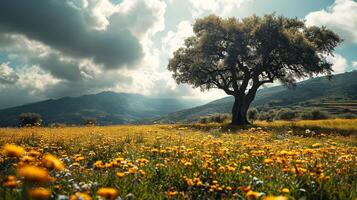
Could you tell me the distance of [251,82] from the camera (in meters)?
44.4

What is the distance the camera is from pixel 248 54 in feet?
131

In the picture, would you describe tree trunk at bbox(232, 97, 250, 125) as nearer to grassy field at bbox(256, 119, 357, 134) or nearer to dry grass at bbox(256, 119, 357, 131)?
dry grass at bbox(256, 119, 357, 131)

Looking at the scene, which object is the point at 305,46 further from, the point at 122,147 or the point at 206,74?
the point at 122,147

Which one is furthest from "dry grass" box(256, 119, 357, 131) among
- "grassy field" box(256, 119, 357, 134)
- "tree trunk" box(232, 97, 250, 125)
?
"tree trunk" box(232, 97, 250, 125)

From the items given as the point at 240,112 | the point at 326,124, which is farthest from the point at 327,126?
the point at 240,112

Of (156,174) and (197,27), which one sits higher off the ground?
(197,27)

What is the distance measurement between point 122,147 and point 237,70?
33278 millimetres

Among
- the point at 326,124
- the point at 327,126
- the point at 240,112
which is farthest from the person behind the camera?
the point at 240,112

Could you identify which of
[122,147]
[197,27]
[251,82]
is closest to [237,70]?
[251,82]

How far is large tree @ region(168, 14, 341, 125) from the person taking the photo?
37906 mm

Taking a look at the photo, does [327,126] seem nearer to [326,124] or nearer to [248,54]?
[326,124]

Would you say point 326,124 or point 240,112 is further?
point 240,112

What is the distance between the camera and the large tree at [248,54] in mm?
37906

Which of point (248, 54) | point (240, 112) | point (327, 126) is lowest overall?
point (327, 126)
